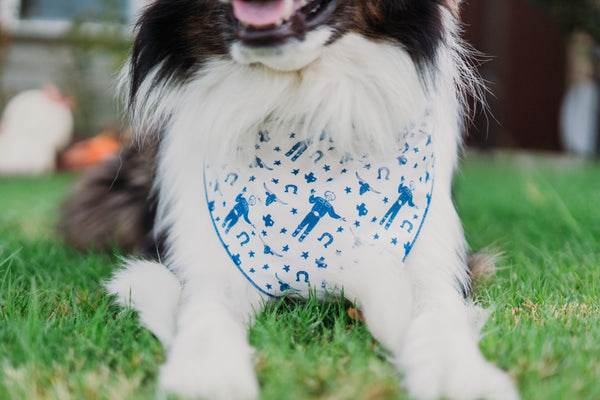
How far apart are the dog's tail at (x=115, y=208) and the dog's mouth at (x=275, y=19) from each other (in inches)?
46.9

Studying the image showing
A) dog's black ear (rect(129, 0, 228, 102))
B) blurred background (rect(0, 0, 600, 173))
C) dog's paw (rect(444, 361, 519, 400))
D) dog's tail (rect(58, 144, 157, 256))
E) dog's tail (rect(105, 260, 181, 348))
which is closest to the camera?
dog's paw (rect(444, 361, 519, 400))

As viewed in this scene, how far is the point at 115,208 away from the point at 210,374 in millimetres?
2117

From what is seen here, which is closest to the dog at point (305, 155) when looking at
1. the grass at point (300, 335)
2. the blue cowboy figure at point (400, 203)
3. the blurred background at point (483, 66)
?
the blue cowboy figure at point (400, 203)

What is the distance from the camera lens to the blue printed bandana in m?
2.11

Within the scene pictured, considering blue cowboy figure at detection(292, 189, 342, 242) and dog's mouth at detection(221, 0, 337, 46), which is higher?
dog's mouth at detection(221, 0, 337, 46)

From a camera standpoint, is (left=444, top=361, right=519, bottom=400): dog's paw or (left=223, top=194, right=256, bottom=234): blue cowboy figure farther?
(left=223, top=194, right=256, bottom=234): blue cowboy figure

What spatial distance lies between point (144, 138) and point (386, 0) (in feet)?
4.24

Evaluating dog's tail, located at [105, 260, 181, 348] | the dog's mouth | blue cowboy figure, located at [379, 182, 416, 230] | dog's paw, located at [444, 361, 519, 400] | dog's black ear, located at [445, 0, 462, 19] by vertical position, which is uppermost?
dog's black ear, located at [445, 0, 462, 19]

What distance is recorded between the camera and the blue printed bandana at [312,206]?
211cm

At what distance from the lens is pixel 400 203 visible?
2.15 m

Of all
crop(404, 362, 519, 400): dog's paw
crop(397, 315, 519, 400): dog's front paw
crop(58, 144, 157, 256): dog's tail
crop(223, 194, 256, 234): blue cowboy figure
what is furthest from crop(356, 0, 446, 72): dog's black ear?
crop(58, 144, 157, 256): dog's tail

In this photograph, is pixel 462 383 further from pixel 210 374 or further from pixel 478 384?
→ pixel 210 374

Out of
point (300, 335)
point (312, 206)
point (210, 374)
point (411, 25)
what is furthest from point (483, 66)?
point (210, 374)

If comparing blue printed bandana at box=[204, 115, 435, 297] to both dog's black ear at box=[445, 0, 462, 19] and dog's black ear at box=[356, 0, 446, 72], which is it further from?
dog's black ear at box=[445, 0, 462, 19]
